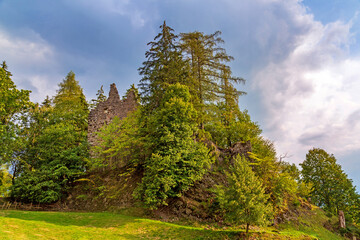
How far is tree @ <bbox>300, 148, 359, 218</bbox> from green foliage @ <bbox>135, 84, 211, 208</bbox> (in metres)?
29.8

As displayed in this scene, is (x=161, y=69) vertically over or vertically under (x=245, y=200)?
over

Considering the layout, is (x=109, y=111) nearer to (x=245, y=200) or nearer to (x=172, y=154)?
(x=172, y=154)

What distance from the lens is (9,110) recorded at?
868 inches

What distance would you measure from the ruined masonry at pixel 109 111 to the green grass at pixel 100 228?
44.1 ft

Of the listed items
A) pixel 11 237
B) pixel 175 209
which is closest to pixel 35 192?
pixel 11 237

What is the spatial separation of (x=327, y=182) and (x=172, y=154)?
109 ft

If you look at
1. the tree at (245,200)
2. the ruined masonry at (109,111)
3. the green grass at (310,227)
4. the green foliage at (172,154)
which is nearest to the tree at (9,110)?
the ruined masonry at (109,111)

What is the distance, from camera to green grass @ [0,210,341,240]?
11.5 meters

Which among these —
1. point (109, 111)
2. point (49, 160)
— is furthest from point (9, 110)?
point (109, 111)

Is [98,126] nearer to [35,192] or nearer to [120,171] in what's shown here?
[120,171]

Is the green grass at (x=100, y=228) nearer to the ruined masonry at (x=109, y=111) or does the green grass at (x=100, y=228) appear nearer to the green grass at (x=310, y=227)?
the green grass at (x=310, y=227)

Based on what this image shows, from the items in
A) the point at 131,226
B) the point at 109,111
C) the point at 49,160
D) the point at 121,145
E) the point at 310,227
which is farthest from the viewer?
the point at 109,111

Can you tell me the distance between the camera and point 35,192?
21.1 meters

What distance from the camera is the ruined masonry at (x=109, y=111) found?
27.8 metres
